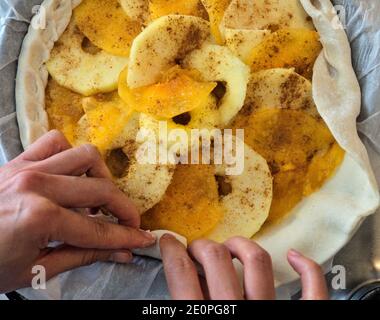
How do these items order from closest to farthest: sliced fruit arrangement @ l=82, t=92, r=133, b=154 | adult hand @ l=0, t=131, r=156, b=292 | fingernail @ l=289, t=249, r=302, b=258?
adult hand @ l=0, t=131, r=156, b=292 < fingernail @ l=289, t=249, r=302, b=258 < sliced fruit arrangement @ l=82, t=92, r=133, b=154

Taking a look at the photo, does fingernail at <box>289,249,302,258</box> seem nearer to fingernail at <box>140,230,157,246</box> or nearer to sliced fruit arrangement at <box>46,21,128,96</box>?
fingernail at <box>140,230,157,246</box>

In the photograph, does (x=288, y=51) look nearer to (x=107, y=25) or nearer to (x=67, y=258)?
(x=107, y=25)

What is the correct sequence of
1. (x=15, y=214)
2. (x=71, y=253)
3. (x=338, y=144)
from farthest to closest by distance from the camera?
(x=338, y=144), (x=71, y=253), (x=15, y=214)

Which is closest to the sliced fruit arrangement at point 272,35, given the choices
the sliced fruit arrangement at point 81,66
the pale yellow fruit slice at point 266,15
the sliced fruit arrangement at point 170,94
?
the pale yellow fruit slice at point 266,15

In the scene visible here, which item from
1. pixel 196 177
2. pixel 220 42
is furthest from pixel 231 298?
pixel 220 42

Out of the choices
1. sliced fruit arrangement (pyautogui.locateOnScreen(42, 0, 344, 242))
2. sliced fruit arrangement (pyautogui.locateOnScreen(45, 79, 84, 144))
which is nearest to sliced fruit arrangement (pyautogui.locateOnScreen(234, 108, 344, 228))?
sliced fruit arrangement (pyautogui.locateOnScreen(42, 0, 344, 242))
